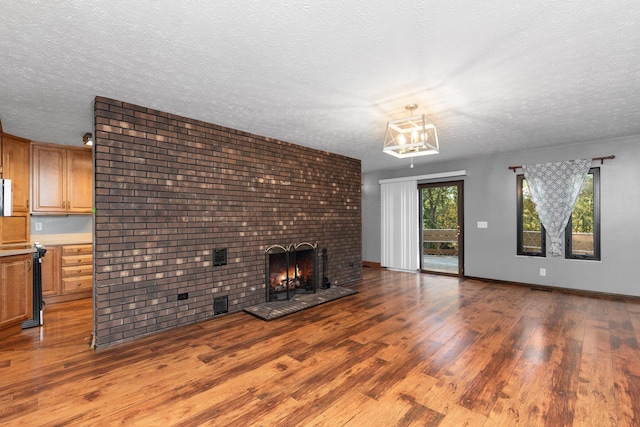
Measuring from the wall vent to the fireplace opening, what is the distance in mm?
639

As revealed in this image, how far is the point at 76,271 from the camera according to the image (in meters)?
4.59

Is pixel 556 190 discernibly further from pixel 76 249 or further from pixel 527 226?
pixel 76 249

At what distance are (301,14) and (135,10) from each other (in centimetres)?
95

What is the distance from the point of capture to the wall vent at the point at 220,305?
379cm

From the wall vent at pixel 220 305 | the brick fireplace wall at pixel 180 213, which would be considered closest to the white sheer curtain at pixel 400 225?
the brick fireplace wall at pixel 180 213

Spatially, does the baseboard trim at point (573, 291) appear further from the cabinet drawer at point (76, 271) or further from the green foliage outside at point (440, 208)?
the cabinet drawer at point (76, 271)

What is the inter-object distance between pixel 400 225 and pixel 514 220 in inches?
89.8

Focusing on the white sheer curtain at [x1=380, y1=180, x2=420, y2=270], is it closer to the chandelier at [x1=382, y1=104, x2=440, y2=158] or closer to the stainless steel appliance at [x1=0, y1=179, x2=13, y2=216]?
the chandelier at [x1=382, y1=104, x2=440, y2=158]

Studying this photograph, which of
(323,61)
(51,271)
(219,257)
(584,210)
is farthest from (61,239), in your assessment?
(584,210)

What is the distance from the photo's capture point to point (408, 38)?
2016 millimetres

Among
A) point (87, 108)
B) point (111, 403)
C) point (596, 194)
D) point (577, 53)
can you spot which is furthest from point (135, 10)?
point (596, 194)

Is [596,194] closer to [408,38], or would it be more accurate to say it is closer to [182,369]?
[408,38]

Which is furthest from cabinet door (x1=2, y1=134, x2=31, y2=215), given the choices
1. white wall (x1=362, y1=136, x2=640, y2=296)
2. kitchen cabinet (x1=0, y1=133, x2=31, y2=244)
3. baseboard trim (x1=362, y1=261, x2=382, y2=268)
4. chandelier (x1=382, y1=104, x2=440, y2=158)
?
white wall (x1=362, y1=136, x2=640, y2=296)

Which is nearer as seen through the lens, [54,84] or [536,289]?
[54,84]
